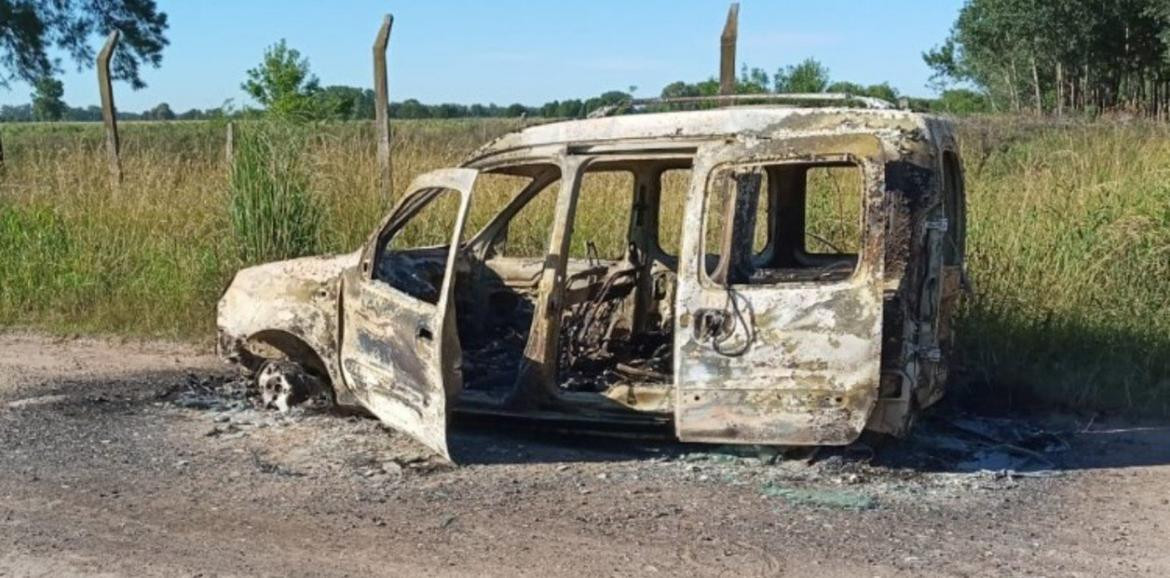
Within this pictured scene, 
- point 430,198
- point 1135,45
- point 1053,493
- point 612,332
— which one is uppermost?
point 1135,45

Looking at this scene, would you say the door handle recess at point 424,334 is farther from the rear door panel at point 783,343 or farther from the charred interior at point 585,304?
the rear door panel at point 783,343

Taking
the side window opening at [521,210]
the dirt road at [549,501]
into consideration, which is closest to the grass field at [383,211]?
the side window opening at [521,210]

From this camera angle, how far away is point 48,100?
81.1 feet

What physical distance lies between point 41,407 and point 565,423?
3.52m

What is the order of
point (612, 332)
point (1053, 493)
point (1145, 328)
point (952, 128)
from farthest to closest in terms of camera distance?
point (1145, 328)
point (612, 332)
point (952, 128)
point (1053, 493)

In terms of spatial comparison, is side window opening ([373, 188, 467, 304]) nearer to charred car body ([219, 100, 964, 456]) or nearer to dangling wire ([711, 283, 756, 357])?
charred car body ([219, 100, 964, 456])

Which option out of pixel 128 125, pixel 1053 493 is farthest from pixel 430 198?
pixel 128 125

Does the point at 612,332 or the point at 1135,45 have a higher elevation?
the point at 1135,45

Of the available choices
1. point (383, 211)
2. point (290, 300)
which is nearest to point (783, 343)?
point (290, 300)

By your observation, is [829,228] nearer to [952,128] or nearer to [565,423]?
Result: [952,128]

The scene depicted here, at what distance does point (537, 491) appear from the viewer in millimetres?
5887

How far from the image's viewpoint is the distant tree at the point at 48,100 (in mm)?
22391

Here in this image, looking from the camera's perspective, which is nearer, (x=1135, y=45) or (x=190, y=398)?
(x=190, y=398)

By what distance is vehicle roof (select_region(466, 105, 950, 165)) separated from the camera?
589 cm
